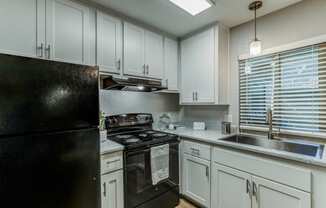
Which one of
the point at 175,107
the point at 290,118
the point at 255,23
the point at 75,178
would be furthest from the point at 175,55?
the point at 75,178

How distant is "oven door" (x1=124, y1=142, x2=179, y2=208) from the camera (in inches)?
66.2

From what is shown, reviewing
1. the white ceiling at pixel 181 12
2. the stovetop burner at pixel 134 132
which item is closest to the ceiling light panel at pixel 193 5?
the white ceiling at pixel 181 12

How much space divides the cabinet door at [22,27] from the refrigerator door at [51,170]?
83cm

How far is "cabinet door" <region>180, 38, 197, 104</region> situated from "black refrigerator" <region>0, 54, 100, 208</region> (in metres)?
1.55

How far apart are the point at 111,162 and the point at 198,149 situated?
1.05 metres

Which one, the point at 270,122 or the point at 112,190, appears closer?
the point at 112,190

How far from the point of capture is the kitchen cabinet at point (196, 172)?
200cm

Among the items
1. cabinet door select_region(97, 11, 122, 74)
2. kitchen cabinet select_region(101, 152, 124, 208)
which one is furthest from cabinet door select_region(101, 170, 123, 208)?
cabinet door select_region(97, 11, 122, 74)

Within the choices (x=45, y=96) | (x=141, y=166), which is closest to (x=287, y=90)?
(x=141, y=166)

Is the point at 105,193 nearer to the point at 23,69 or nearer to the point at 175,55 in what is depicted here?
the point at 23,69

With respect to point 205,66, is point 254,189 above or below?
below

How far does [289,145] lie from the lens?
1.78m

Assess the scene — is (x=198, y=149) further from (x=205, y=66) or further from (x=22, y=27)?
(x=22, y=27)

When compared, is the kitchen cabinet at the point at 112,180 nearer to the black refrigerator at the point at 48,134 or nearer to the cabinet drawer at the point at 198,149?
the black refrigerator at the point at 48,134
